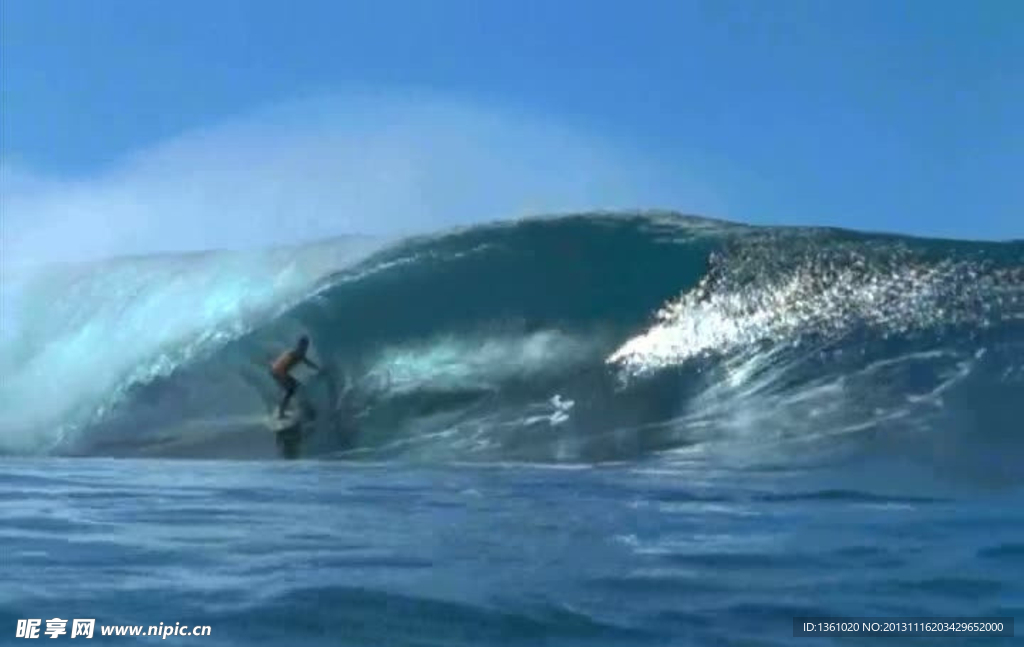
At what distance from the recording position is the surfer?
19.7 m

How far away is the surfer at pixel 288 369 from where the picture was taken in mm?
19722

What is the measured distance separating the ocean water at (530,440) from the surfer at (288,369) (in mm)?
345

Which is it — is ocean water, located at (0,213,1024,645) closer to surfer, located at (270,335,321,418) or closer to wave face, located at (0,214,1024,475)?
wave face, located at (0,214,1024,475)

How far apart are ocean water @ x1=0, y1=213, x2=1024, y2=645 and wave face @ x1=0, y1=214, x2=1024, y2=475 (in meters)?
0.05

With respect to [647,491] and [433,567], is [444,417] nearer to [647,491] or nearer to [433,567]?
[647,491]

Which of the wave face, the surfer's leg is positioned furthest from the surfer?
the wave face

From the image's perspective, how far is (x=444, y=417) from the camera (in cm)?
1877

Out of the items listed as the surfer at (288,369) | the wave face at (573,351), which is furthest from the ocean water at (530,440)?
the surfer at (288,369)

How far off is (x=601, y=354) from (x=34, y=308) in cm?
1149

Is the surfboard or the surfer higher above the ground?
the surfer

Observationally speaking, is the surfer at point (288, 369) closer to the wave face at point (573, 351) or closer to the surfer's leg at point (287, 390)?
the surfer's leg at point (287, 390)

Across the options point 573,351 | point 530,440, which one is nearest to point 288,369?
point 573,351

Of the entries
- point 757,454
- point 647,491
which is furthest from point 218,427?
point 647,491

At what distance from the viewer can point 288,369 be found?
19891 millimetres
